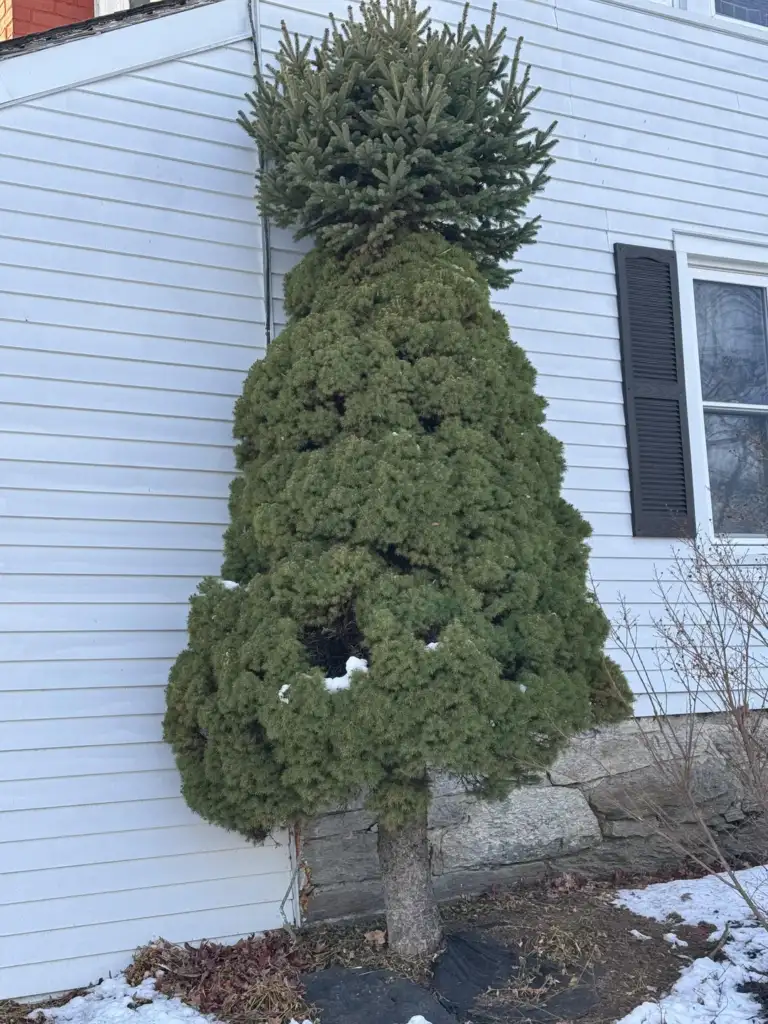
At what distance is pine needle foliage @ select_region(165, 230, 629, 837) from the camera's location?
3301 mm

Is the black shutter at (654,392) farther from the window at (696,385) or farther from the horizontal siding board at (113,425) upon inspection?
the horizontal siding board at (113,425)

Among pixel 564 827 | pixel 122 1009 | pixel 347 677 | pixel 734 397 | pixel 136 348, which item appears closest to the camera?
pixel 347 677

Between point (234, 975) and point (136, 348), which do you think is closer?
point (234, 975)

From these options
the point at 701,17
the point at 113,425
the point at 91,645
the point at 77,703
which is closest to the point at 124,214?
the point at 113,425

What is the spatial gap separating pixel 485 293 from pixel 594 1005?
8.64 ft

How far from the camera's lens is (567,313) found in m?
5.36

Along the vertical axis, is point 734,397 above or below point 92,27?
below

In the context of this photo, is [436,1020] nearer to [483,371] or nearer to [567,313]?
[483,371]

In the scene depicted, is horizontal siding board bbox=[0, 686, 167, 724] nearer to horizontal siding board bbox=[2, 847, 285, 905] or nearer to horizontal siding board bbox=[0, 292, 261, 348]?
horizontal siding board bbox=[2, 847, 285, 905]

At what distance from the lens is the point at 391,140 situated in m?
3.94

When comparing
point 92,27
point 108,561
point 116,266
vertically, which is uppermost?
point 92,27

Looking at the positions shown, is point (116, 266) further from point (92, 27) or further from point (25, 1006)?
point (25, 1006)

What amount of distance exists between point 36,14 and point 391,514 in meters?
4.47

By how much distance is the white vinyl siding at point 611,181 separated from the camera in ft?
17.2
